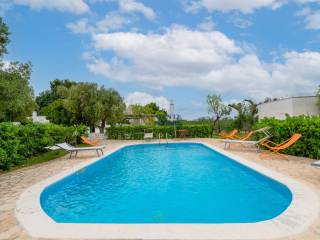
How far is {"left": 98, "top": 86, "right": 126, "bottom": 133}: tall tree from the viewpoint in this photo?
88.0 ft

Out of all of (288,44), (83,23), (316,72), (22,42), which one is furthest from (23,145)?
(316,72)

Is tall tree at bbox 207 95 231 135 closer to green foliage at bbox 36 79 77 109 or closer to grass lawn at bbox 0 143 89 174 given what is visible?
grass lawn at bbox 0 143 89 174

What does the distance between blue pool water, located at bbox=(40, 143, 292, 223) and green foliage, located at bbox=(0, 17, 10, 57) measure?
850cm

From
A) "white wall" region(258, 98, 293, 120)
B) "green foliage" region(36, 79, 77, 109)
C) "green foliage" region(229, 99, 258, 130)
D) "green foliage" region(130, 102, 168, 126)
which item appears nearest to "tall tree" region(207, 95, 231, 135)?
"green foliage" region(229, 99, 258, 130)

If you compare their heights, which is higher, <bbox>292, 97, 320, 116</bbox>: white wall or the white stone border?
<bbox>292, 97, 320, 116</bbox>: white wall

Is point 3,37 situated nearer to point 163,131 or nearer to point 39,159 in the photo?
point 39,159

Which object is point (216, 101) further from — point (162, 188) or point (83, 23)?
point (162, 188)

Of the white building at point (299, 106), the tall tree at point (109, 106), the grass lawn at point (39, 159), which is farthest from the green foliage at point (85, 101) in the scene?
the white building at point (299, 106)

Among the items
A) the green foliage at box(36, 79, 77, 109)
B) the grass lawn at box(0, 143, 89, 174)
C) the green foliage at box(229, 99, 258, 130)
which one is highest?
the green foliage at box(36, 79, 77, 109)

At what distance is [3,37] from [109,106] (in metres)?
14.7

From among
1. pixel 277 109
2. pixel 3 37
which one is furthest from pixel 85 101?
pixel 277 109

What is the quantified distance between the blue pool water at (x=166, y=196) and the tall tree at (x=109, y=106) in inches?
675

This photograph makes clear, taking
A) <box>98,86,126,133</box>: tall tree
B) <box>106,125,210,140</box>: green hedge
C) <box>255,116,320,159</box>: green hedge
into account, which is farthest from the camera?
<box>98,86,126,133</box>: tall tree

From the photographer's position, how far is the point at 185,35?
17719mm
